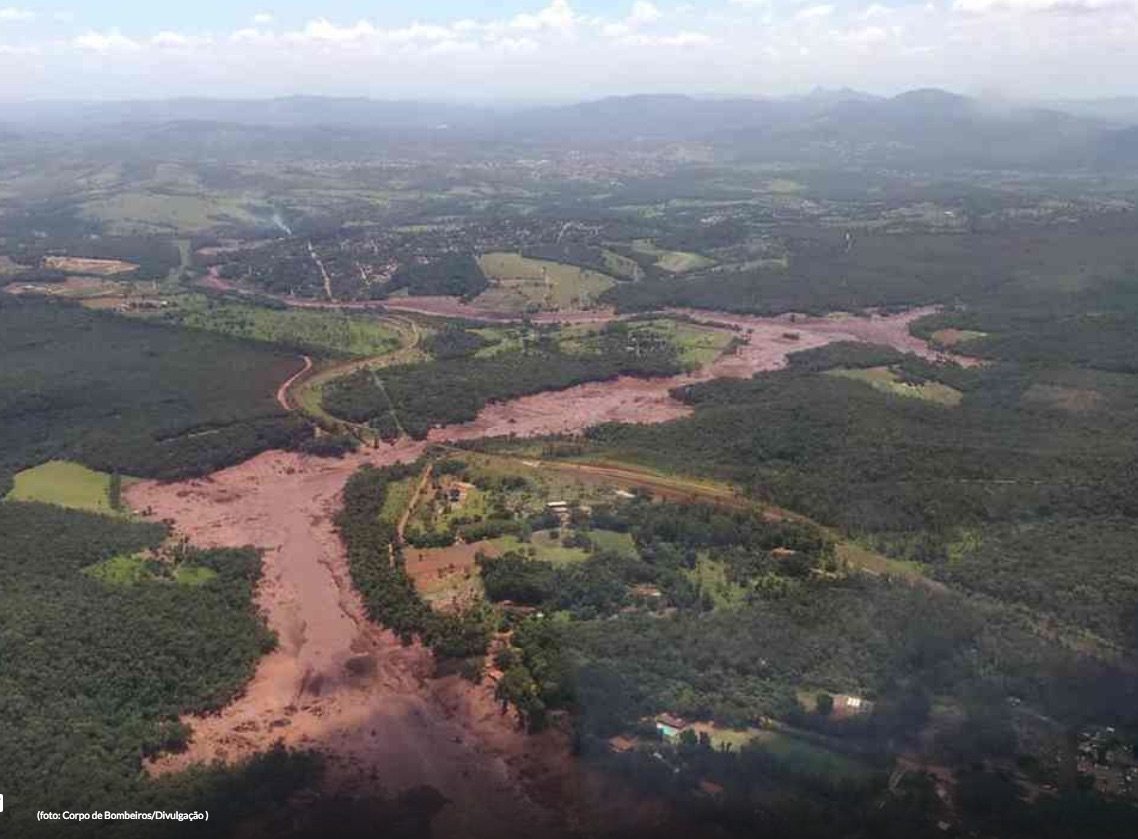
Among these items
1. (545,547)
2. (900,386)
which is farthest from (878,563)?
(900,386)

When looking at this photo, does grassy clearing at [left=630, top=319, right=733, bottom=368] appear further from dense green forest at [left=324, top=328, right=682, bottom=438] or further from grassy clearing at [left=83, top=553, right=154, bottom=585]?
grassy clearing at [left=83, top=553, right=154, bottom=585]

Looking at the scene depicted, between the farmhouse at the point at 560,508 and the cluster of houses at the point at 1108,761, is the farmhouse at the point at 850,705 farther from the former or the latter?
the farmhouse at the point at 560,508

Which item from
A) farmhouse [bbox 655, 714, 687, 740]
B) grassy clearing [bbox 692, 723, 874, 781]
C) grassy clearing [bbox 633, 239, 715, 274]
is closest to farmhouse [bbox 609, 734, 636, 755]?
farmhouse [bbox 655, 714, 687, 740]

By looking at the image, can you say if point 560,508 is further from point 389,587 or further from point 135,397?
point 135,397

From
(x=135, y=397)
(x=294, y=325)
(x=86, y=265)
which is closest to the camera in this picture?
(x=135, y=397)

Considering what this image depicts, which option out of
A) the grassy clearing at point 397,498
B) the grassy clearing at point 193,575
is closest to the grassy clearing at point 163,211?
the grassy clearing at point 397,498

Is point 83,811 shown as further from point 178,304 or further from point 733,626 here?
point 178,304

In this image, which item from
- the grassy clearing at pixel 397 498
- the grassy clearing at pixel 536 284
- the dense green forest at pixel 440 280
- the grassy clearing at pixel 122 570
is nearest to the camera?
the grassy clearing at pixel 122 570
